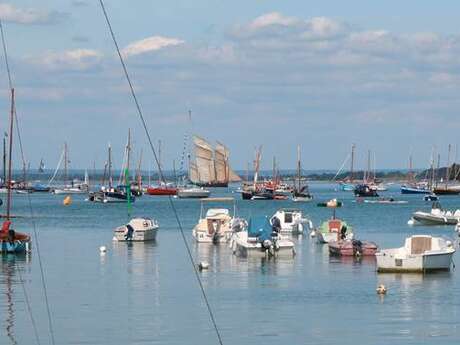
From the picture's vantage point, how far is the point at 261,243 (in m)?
74.8

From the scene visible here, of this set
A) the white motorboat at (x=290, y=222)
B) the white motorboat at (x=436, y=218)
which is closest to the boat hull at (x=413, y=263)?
the white motorboat at (x=290, y=222)

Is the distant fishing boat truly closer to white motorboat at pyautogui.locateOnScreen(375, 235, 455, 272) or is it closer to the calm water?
the calm water

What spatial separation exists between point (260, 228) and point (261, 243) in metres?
1.23

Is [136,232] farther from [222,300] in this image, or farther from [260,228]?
[222,300]

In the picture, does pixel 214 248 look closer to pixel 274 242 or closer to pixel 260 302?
pixel 274 242

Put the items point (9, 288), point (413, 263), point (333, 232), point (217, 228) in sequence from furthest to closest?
point (217, 228)
point (333, 232)
point (413, 263)
point (9, 288)

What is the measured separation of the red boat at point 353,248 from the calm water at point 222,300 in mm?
1928

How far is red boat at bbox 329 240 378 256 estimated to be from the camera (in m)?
74.7

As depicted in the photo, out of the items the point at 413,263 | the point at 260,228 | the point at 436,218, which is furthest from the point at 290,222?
the point at 413,263

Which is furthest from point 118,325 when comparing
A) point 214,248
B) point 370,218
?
point 370,218

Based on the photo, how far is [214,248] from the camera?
8406cm

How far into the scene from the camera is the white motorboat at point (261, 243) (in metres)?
74.7

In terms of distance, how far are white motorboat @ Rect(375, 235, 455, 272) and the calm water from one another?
0.73m

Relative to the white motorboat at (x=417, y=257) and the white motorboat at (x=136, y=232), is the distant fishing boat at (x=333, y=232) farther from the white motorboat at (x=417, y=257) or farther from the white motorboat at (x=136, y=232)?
the white motorboat at (x=417, y=257)
